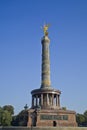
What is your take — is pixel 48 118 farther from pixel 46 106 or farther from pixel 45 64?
pixel 45 64

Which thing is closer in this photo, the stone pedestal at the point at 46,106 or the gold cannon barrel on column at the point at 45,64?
the stone pedestal at the point at 46,106

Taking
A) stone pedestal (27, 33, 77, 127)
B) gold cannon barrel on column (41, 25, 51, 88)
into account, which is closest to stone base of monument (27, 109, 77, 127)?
stone pedestal (27, 33, 77, 127)

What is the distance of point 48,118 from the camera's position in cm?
4047

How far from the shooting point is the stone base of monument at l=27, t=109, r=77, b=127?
4000 centimetres

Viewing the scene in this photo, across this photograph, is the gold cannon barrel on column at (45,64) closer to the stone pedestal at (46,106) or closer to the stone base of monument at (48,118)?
the stone pedestal at (46,106)

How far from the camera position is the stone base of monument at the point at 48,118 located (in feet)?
131

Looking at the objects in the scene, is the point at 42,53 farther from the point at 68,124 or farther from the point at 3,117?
the point at 3,117

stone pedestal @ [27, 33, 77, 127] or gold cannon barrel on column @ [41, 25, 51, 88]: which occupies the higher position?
gold cannon barrel on column @ [41, 25, 51, 88]

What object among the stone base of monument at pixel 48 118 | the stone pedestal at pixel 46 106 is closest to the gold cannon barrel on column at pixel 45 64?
the stone pedestal at pixel 46 106

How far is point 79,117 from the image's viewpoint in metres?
69.3

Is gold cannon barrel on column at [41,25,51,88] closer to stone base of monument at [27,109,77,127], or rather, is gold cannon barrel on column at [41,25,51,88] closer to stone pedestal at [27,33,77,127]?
stone pedestal at [27,33,77,127]

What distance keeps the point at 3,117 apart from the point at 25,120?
17.9 m

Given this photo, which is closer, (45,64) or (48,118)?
(48,118)

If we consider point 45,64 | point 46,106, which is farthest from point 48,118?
point 45,64
